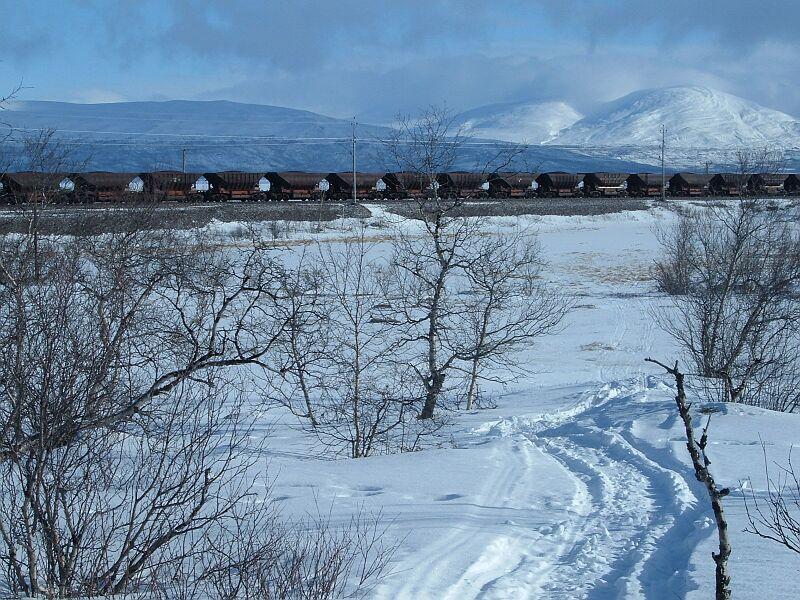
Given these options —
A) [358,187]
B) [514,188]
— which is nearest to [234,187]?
[358,187]

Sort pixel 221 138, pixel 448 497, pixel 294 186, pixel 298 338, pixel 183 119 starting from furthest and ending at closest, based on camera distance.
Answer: pixel 183 119 < pixel 221 138 < pixel 294 186 < pixel 298 338 < pixel 448 497

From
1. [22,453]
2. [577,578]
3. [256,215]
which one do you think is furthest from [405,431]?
[256,215]

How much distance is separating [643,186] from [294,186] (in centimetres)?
2902

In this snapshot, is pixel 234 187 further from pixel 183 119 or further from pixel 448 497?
pixel 183 119

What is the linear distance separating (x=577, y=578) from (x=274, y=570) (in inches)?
95.4

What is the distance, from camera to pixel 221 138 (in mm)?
134625

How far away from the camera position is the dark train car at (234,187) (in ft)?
165

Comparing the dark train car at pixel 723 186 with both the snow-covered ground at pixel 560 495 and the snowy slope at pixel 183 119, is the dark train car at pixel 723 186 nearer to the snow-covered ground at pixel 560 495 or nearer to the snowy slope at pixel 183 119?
the snow-covered ground at pixel 560 495

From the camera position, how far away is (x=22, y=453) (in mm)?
6293

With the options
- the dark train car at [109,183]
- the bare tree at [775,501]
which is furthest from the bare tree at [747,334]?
the dark train car at [109,183]

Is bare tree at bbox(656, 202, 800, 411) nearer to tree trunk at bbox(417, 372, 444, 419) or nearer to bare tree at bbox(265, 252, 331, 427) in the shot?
tree trunk at bbox(417, 372, 444, 419)

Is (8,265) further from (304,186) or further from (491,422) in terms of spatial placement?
(304,186)

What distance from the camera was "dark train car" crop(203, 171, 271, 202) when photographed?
50438mm

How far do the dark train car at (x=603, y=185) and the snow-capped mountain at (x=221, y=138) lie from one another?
19.0ft
